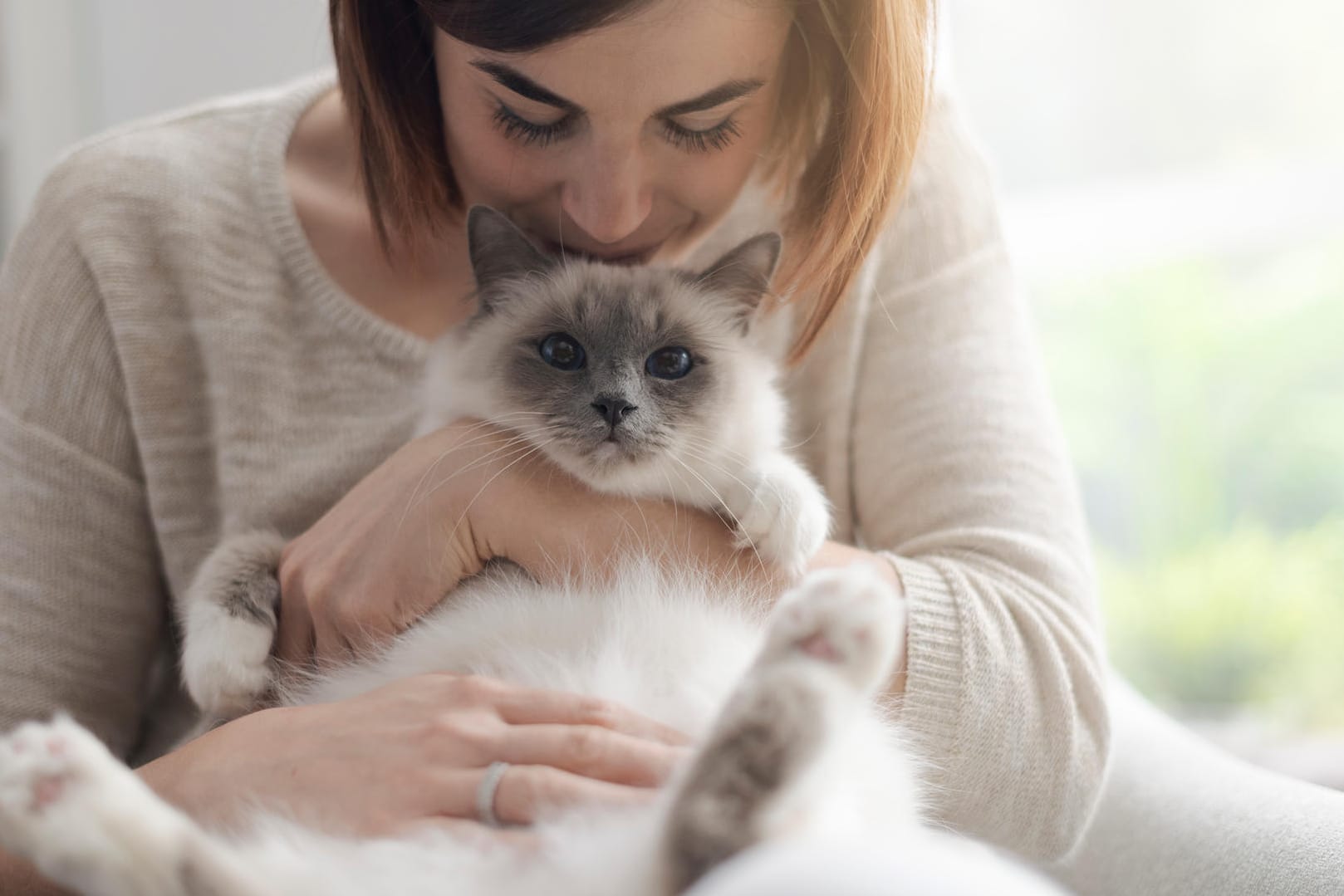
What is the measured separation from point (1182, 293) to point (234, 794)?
318cm

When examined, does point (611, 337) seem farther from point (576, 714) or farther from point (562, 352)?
point (576, 714)

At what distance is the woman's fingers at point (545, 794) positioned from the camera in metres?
1.05

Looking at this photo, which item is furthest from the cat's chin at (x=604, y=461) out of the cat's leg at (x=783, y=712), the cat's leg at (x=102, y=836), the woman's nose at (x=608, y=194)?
the cat's leg at (x=102, y=836)

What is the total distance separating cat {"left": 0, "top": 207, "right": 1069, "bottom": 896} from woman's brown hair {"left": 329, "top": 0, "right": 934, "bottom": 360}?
0.12 meters

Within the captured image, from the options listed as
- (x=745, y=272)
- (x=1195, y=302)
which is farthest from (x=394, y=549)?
(x=1195, y=302)

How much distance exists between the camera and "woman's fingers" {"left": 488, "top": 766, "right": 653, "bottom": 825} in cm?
105

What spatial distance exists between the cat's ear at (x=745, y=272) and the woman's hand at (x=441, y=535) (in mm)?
397

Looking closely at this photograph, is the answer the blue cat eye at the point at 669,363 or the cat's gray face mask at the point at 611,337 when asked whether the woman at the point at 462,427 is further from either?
the blue cat eye at the point at 669,363

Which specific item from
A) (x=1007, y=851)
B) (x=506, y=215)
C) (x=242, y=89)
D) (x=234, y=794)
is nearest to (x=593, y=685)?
(x=234, y=794)

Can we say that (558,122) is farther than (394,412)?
No

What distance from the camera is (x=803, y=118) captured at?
166 centimetres

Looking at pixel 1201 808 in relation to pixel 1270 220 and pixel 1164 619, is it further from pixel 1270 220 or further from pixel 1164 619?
pixel 1270 220

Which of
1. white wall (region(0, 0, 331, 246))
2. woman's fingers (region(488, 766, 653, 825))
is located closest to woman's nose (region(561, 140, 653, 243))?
woman's fingers (region(488, 766, 653, 825))

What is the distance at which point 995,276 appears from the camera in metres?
1.85
